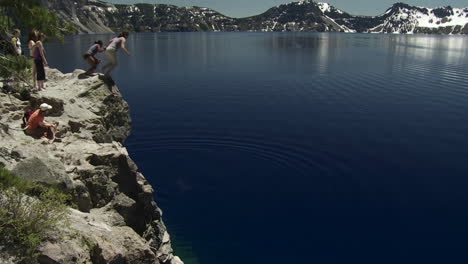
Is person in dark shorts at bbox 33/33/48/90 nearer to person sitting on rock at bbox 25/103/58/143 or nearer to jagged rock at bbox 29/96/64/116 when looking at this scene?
jagged rock at bbox 29/96/64/116

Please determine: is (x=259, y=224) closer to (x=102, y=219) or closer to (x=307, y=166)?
(x=307, y=166)

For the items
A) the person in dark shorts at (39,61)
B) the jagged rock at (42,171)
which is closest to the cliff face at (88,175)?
the jagged rock at (42,171)

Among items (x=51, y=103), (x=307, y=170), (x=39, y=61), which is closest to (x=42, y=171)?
(x=51, y=103)

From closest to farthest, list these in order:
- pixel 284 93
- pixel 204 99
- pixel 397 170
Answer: pixel 397 170 < pixel 204 99 < pixel 284 93

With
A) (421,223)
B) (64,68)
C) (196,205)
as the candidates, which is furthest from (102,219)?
(64,68)

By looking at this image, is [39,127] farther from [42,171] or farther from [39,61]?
[39,61]

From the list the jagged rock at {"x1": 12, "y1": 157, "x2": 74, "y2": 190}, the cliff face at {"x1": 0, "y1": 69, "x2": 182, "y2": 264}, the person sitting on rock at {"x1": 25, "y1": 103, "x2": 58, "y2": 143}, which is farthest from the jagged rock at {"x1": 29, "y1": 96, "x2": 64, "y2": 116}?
the jagged rock at {"x1": 12, "y1": 157, "x2": 74, "y2": 190}

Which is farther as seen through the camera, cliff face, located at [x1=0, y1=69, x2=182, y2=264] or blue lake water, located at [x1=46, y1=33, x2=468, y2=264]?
blue lake water, located at [x1=46, y1=33, x2=468, y2=264]
